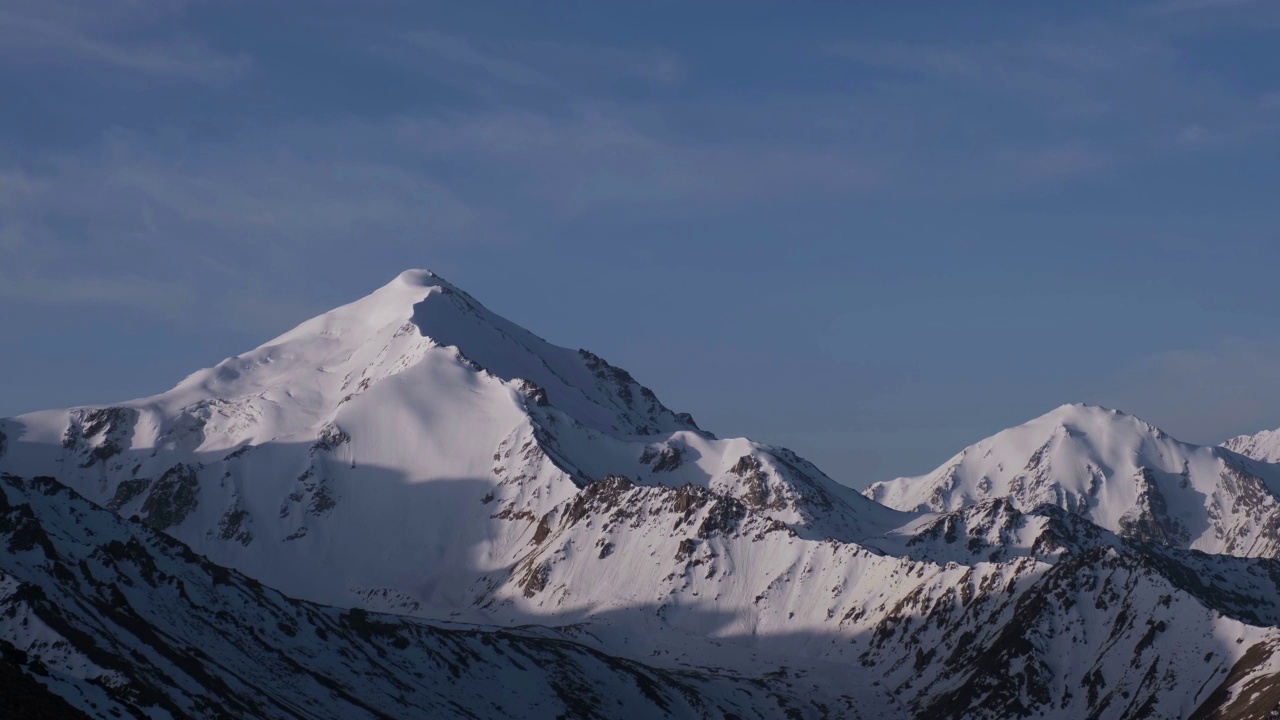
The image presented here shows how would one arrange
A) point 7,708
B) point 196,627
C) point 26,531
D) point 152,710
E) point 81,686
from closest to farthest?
point 7,708
point 81,686
point 152,710
point 26,531
point 196,627

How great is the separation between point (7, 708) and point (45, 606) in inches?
2696

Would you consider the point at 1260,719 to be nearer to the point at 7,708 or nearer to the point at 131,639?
the point at 131,639

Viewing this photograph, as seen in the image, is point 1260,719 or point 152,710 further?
point 1260,719

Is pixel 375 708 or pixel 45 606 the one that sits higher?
pixel 45 606

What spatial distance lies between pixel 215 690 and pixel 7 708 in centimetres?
7343

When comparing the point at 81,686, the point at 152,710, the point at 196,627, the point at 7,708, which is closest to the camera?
the point at 7,708

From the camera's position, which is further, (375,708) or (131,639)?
(375,708)

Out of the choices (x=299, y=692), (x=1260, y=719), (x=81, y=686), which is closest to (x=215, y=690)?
(x=299, y=692)

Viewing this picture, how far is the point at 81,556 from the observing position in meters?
194

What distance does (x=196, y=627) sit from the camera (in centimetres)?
19750

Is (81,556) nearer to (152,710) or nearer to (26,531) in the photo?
Result: (26,531)

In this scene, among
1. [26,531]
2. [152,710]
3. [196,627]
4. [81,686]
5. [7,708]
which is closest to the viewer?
[7,708]

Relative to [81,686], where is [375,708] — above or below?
below

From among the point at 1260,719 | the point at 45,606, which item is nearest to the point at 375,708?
the point at 45,606
